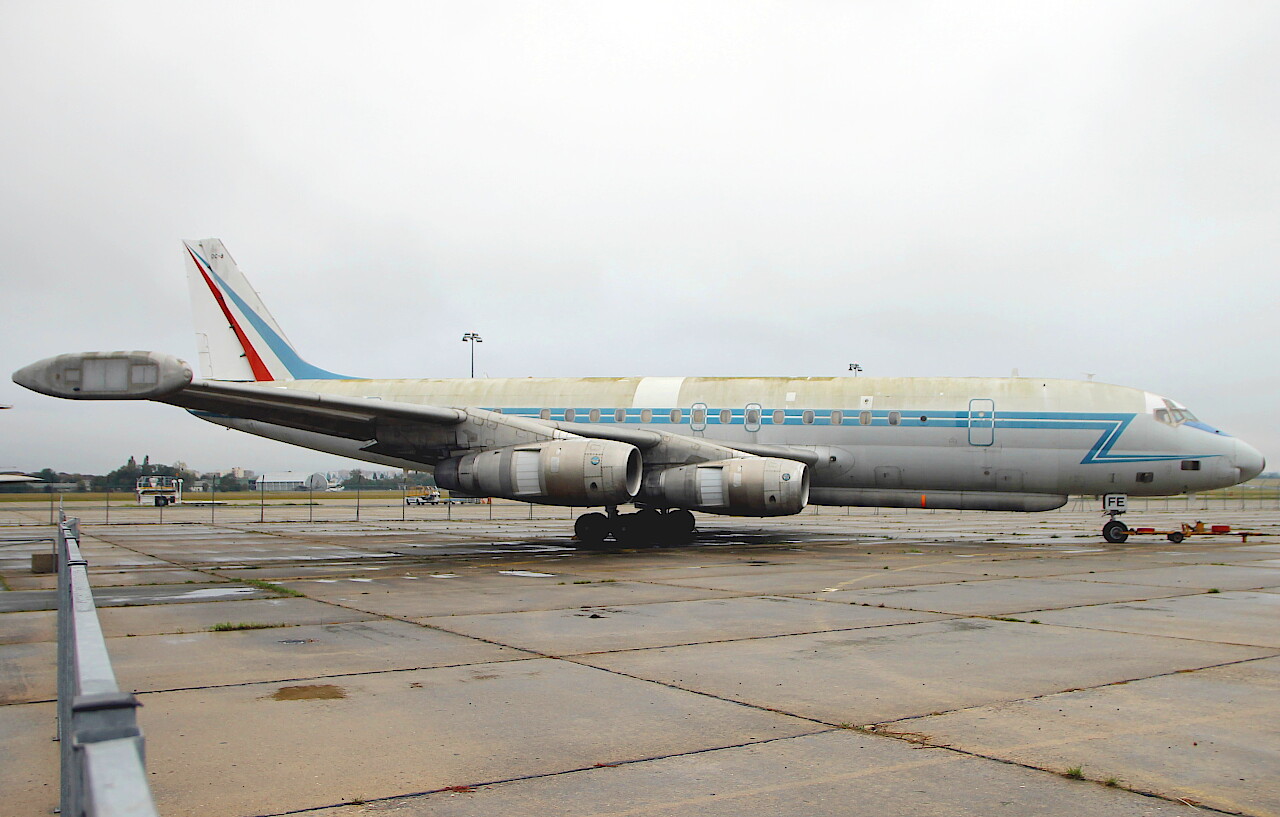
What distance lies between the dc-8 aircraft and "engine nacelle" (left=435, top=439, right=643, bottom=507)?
3 cm

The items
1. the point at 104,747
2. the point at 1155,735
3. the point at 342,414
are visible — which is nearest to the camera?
the point at 104,747

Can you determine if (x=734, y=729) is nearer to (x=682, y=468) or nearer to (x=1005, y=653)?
(x=1005, y=653)

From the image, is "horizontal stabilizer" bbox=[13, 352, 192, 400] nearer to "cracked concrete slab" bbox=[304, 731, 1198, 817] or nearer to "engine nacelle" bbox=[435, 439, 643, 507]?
"engine nacelle" bbox=[435, 439, 643, 507]

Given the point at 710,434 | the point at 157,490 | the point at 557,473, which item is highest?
the point at 710,434

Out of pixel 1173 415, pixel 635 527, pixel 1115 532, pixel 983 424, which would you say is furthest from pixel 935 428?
pixel 635 527

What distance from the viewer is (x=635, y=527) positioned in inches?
823

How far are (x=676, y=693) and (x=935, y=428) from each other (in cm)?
1549

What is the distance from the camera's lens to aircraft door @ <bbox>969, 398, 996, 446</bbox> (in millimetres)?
20078

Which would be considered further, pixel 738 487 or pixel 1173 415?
pixel 1173 415

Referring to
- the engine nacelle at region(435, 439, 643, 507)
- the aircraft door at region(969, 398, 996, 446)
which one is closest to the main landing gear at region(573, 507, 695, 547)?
the engine nacelle at region(435, 439, 643, 507)

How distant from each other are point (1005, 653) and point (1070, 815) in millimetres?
3782

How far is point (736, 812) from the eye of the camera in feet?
13.4

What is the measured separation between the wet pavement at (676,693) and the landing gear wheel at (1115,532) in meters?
8.91

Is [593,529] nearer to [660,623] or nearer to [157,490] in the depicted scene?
[660,623]
